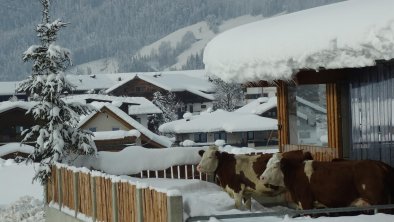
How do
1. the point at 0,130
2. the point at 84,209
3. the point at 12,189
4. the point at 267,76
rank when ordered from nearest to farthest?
the point at 267,76 < the point at 84,209 < the point at 12,189 < the point at 0,130

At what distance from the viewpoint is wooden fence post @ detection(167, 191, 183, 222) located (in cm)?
1227

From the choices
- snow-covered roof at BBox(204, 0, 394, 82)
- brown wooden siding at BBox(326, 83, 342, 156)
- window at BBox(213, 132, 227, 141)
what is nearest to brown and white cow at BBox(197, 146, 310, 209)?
brown wooden siding at BBox(326, 83, 342, 156)

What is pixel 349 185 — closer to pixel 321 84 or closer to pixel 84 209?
pixel 321 84

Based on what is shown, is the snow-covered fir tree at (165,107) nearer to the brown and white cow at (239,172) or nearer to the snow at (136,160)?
the snow at (136,160)

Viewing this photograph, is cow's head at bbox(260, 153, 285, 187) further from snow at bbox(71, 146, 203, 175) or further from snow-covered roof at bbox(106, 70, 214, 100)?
snow-covered roof at bbox(106, 70, 214, 100)

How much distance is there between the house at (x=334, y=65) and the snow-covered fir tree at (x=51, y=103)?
687 cm

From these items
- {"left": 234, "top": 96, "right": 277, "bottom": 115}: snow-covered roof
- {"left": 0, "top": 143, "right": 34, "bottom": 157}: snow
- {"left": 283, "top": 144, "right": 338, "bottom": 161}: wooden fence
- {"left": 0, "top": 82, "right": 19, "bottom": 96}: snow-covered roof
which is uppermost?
{"left": 0, "top": 82, "right": 19, "bottom": 96}: snow-covered roof

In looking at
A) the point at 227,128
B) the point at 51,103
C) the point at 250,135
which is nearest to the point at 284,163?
the point at 51,103

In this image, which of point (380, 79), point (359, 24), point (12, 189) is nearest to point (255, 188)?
point (380, 79)

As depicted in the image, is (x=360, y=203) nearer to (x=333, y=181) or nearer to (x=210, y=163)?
(x=333, y=181)

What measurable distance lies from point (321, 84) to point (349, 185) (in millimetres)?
3453

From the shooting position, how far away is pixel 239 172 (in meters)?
17.0

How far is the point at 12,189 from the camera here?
1372 inches

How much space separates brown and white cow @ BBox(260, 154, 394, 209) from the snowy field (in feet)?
2.44
